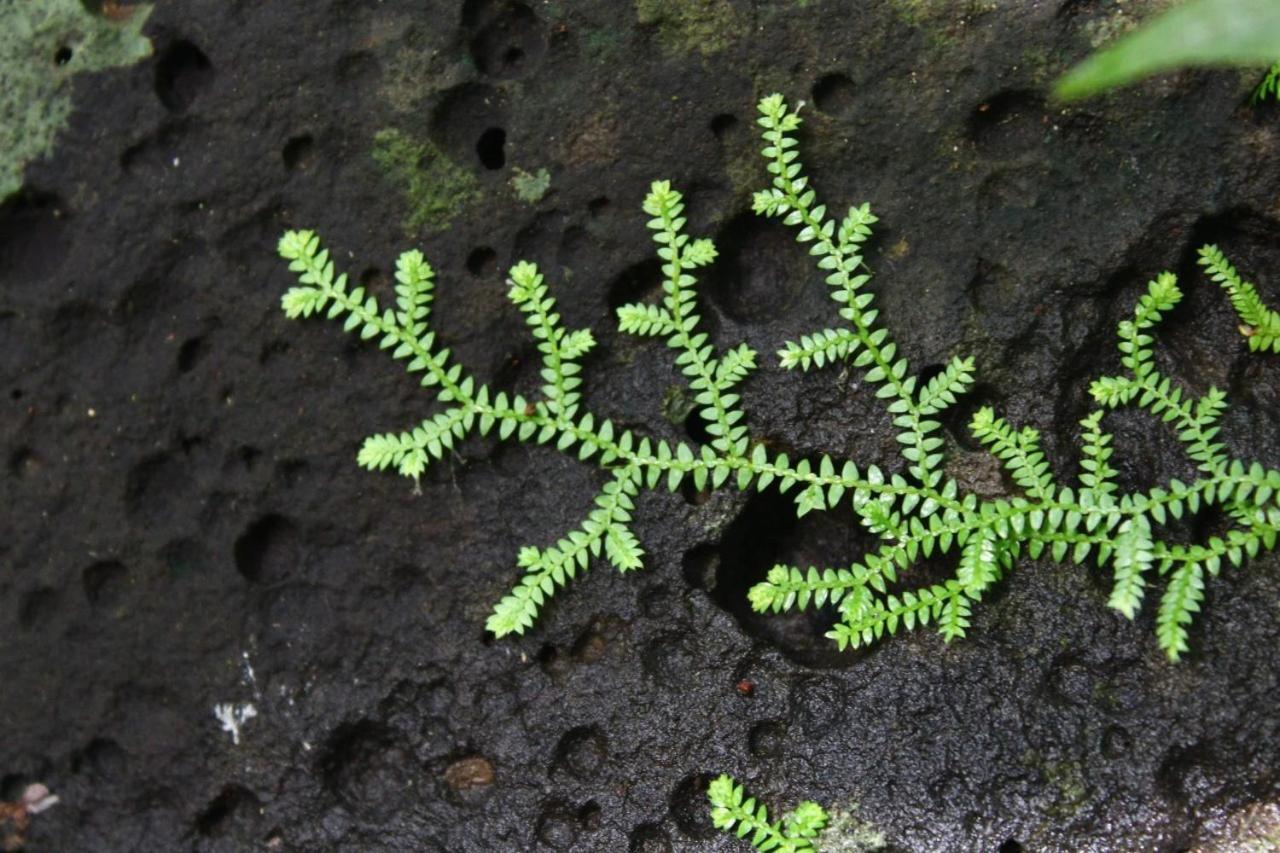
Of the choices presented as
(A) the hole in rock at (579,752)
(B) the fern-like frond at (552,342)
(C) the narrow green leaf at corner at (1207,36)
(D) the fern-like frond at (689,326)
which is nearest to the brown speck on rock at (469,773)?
(A) the hole in rock at (579,752)

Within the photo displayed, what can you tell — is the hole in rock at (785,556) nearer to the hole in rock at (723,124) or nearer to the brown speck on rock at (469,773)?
the brown speck on rock at (469,773)

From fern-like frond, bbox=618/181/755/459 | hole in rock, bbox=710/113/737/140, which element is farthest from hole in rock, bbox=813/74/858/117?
fern-like frond, bbox=618/181/755/459

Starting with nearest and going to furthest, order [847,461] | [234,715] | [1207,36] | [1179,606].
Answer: [1207,36]
[1179,606]
[847,461]
[234,715]

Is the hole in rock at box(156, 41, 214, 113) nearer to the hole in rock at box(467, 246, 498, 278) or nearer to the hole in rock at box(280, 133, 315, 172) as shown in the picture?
the hole in rock at box(280, 133, 315, 172)

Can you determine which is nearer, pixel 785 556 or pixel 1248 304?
pixel 1248 304

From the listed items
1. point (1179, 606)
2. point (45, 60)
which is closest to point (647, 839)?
point (1179, 606)

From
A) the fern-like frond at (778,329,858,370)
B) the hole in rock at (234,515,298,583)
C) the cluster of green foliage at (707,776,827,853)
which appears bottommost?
the cluster of green foliage at (707,776,827,853)

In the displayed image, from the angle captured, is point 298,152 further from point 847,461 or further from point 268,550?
point 847,461

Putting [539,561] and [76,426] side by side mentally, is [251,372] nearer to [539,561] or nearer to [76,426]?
[76,426]

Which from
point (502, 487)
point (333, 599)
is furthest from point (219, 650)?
point (502, 487)
